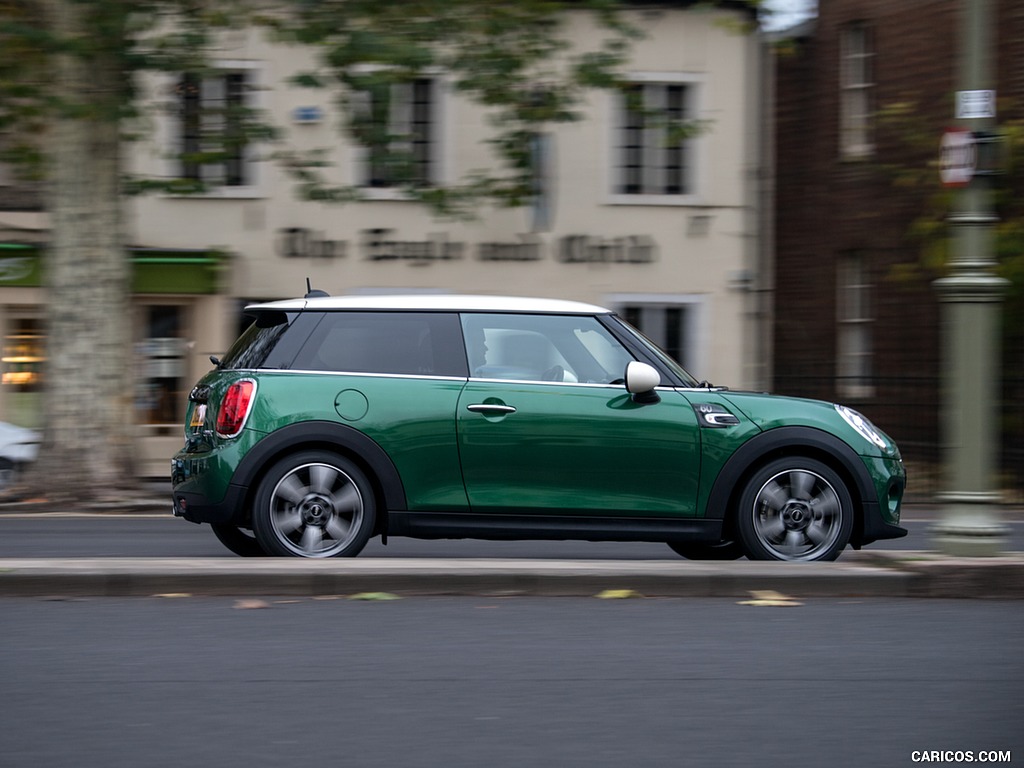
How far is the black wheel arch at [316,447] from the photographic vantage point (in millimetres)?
8484

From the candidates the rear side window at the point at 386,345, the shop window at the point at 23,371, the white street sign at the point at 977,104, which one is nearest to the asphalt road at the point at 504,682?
the rear side window at the point at 386,345

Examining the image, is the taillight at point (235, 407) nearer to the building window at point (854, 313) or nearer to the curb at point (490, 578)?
the curb at point (490, 578)

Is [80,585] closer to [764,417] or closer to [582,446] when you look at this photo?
[582,446]

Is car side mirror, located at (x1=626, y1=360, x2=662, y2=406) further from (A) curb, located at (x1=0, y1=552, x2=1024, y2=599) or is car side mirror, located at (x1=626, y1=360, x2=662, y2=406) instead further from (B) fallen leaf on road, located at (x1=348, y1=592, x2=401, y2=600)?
(B) fallen leaf on road, located at (x1=348, y1=592, x2=401, y2=600)

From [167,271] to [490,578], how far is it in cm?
1427

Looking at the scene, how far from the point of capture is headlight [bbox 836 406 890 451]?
8852mm

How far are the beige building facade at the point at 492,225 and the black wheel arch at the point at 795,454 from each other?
1244 centimetres

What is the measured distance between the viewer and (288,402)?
858 cm

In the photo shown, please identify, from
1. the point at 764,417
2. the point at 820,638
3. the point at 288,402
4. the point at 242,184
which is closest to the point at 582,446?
the point at 764,417

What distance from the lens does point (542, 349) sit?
29.1 ft

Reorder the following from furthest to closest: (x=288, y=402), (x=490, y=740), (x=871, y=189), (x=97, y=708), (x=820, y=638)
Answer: (x=871, y=189) < (x=288, y=402) < (x=820, y=638) < (x=97, y=708) < (x=490, y=740)

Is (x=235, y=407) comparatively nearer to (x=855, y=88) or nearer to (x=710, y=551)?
(x=710, y=551)

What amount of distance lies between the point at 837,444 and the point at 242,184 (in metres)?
14.2

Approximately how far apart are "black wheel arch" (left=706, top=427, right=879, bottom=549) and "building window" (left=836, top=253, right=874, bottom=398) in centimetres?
1587
